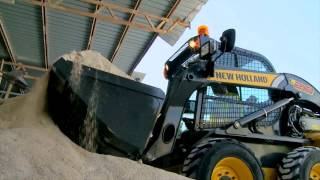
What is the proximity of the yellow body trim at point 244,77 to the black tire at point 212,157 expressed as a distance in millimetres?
815

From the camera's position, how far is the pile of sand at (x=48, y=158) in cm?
338

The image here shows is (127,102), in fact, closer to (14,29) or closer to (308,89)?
(308,89)

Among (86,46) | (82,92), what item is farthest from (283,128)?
(86,46)

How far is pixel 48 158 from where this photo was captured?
3.59 metres

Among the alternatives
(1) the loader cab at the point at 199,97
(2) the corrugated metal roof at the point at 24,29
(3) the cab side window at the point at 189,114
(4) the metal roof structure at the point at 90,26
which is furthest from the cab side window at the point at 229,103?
(2) the corrugated metal roof at the point at 24,29

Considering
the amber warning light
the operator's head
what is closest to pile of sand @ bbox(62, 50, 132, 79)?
the amber warning light

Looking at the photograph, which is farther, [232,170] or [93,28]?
[93,28]

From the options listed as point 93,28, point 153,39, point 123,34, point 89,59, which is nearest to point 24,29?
point 93,28

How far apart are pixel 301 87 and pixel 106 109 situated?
2995 mm

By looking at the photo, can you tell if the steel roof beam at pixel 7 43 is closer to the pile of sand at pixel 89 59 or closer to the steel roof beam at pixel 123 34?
the steel roof beam at pixel 123 34

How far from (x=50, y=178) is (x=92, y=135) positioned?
2.85 feet

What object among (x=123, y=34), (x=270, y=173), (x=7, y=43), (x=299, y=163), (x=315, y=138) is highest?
(x=123, y=34)

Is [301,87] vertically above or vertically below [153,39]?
below

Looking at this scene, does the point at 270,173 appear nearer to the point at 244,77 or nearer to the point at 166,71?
the point at 244,77
